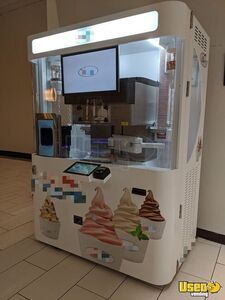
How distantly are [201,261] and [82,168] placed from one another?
4.27 ft

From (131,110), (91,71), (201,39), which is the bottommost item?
(131,110)

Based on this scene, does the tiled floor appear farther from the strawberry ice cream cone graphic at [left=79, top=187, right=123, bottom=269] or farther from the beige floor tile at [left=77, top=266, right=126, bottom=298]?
the strawberry ice cream cone graphic at [left=79, top=187, right=123, bottom=269]

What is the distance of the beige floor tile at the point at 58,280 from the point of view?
169 centimetres

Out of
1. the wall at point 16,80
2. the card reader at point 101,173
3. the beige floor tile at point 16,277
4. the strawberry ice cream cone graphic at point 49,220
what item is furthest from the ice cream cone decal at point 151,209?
the wall at point 16,80

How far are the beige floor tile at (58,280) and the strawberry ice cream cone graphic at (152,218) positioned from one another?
650 millimetres

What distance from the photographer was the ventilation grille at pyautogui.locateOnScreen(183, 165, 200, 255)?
1930mm

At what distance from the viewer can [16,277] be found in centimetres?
186

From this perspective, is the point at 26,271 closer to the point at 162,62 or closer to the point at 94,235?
the point at 94,235

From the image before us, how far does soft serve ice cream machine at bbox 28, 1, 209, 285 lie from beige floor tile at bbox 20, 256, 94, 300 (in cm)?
9

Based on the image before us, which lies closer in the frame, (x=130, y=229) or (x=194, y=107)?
(x=130, y=229)

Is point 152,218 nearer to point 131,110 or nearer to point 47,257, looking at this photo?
point 131,110

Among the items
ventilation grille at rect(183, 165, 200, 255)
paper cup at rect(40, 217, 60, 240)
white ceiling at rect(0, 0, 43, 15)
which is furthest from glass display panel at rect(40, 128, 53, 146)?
white ceiling at rect(0, 0, 43, 15)

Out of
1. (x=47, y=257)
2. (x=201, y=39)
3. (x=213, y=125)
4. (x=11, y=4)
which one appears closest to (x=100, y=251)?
(x=47, y=257)

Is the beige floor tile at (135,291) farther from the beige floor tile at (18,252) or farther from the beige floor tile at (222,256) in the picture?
the beige floor tile at (18,252)
